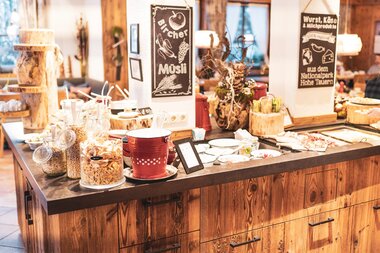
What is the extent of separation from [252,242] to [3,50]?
321 inches

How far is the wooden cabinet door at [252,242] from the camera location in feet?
7.73

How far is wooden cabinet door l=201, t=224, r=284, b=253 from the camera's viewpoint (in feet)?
7.73

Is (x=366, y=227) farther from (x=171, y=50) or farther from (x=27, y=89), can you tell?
(x=27, y=89)

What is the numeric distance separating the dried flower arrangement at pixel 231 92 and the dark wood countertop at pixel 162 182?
27.0 inches

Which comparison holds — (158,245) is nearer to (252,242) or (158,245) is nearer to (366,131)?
(252,242)

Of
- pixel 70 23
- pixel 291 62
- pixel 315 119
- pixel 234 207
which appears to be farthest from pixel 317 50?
pixel 70 23

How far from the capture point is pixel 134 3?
2898 millimetres

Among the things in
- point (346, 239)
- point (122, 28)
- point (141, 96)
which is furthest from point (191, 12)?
point (122, 28)

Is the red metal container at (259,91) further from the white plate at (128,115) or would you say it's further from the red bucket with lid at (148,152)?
the red bucket with lid at (148,152)

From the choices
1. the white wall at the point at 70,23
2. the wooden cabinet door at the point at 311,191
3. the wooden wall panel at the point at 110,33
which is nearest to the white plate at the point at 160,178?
the wooden cabinet door at the point at 311,191

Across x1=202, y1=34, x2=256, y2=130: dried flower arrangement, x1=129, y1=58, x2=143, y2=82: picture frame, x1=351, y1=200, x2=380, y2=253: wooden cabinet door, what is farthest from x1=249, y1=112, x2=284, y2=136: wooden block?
x1=129, y1=58, x2=143, y2=82: picture frame

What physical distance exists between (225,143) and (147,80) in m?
0.62

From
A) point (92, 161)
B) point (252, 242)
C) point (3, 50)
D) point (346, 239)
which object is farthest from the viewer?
point (3, 50)

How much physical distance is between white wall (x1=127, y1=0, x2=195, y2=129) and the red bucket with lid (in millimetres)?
809
